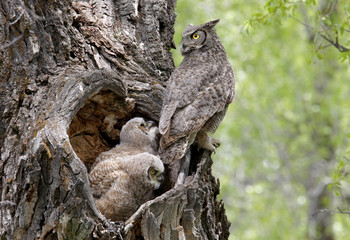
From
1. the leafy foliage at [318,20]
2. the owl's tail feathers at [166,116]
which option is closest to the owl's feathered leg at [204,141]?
the owl's tail feathers at [166,116]

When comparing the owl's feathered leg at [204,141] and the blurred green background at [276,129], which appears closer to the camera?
the owl's feathered leg at [204,141]

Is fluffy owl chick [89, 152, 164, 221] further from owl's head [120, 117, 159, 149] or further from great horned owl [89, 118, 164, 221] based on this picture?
owl's head [120, 117, 159, 149]

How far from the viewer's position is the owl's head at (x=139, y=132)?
12.0 feet

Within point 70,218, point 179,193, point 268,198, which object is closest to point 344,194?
point 268,198

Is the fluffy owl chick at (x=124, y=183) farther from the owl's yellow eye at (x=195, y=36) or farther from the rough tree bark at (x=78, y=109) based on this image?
the owl's yellow eye at (x=195, y=36)

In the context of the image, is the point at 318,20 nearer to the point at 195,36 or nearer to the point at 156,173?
the point at 195,36

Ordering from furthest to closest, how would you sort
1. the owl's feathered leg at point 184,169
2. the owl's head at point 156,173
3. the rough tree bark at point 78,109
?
the owl's head at point 156,173 → the owl's feathered leg at point 184,169 → the rough tree bark at point 78,109

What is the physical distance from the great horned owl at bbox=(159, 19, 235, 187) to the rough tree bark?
172 millimetres

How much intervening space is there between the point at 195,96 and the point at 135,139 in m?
0.59

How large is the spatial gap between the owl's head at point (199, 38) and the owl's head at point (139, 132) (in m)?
0.89

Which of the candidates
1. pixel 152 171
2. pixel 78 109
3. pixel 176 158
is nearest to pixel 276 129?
pixel 176 158

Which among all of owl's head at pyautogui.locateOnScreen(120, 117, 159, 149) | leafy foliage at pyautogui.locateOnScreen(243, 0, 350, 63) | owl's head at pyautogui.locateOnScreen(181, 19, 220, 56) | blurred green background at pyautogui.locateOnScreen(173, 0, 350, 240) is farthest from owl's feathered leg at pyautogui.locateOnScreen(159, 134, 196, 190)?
blurred green background at pyautogui.locateOnScreen(173, 0, 350, 240)

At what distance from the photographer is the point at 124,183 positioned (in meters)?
3.33

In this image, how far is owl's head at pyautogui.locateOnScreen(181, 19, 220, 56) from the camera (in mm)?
→ 4211
